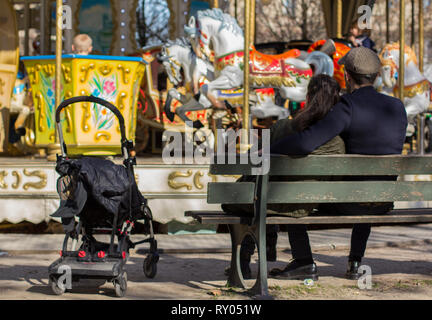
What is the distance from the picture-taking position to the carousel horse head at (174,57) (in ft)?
37.4

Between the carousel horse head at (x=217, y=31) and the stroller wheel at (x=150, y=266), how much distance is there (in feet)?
17.9

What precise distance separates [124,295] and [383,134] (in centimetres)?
189

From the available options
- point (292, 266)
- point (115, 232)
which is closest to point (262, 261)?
point (292, 266)

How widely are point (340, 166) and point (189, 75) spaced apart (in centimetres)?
687

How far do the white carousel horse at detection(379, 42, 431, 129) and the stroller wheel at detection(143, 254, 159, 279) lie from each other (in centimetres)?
733

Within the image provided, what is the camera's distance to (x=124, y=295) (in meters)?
4.80

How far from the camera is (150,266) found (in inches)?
211

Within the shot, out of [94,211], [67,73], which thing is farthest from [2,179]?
[94,211]

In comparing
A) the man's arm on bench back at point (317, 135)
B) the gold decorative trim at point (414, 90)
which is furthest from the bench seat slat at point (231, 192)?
the gold decorative trim at point (414, 90)

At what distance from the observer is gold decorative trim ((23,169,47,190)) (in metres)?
7.66

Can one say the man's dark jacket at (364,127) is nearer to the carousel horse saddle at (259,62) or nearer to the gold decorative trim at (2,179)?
the gold decorative trim at (2,179)

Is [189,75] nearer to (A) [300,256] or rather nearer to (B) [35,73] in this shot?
(B) [35,73]

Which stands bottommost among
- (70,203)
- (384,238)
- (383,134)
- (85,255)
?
(384,238)

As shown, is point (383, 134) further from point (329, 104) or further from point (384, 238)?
point (384, 238)
